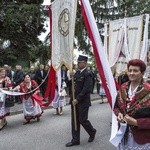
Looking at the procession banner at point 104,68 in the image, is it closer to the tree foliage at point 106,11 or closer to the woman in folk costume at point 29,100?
the woman in folk costume at point 29,100

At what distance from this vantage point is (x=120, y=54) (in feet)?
28.6

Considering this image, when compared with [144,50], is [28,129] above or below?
below

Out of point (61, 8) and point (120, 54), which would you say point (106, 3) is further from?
point (61, 8)

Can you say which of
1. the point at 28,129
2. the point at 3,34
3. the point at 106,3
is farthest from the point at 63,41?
the point at 106,3

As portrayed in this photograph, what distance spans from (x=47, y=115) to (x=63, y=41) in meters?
5.64

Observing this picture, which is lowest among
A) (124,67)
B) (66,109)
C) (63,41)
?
(66,109)

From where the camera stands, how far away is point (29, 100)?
9797 mm

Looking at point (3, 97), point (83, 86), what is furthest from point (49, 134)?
point (83, 86)

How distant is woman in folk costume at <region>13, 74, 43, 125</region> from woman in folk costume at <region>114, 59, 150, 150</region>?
5985 mm

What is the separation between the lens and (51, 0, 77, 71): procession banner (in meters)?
5.47

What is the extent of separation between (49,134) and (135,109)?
4.69 m

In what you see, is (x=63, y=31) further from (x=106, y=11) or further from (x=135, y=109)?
(x=106, y=11)

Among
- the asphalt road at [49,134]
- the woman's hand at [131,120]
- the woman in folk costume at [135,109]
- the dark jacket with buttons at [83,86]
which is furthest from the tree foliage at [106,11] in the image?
the woman's hand at [131,120]

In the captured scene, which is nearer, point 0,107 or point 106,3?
point 0,107
